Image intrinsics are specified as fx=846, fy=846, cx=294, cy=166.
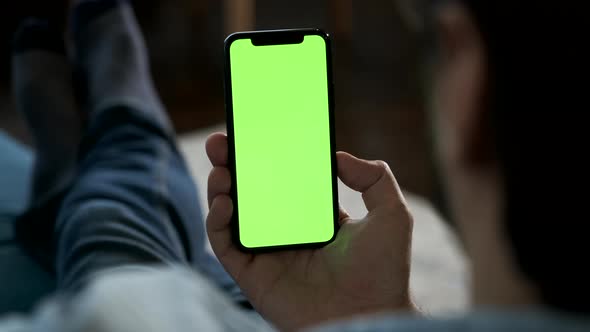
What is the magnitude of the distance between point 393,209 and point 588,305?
12.3 inches

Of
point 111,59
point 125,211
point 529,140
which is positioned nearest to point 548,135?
point 529,140

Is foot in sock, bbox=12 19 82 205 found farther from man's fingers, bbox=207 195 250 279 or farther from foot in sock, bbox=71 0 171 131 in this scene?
man's fingers, bbox=207 195 250 279

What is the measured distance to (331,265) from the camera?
0.60 m

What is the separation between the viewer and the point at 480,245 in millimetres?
330

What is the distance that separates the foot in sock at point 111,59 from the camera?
1032mm

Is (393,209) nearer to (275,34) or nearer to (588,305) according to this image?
(275,34)

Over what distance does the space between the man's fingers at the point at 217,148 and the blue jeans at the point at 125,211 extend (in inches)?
6.8

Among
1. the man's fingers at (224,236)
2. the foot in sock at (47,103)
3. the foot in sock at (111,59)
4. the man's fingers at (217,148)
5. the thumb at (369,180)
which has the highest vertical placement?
the man's fingers at (217,148)

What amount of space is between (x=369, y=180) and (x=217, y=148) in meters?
0.11

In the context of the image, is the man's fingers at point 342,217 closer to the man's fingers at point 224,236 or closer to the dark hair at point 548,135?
the man's fingers at point 224,236

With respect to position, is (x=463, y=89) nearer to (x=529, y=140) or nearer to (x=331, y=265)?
(x=529, y=140)

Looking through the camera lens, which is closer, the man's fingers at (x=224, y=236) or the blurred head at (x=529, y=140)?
the blurred head at (x=529, y=140)

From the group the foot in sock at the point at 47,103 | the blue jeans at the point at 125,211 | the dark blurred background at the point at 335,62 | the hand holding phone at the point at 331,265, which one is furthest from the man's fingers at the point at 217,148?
the dark blurred background at the point at 335,62

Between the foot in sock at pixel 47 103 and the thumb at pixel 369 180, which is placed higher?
the thumb at pixel 369 180
